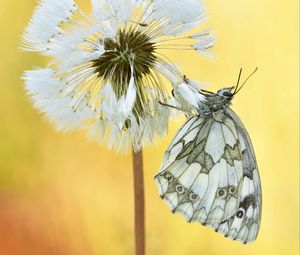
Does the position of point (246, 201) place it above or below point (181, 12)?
below

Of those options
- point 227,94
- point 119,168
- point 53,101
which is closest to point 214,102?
point 227,94

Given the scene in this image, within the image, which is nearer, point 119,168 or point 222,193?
point 222,193

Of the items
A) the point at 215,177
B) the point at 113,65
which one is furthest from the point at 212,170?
the point at 113,65

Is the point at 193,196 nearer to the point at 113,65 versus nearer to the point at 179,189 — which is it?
the point at 179,189

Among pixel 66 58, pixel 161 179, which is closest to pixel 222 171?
pixel 161 179

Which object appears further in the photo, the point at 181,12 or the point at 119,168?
Result: the point at 119,168

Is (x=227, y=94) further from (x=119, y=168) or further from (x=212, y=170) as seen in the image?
(x=119, y=168)

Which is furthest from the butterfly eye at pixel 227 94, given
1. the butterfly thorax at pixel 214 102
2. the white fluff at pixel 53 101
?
the white fluff at pixel 53 101

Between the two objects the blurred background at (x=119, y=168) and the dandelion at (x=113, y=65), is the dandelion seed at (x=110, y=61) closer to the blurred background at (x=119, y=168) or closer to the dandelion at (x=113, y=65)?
the dandelion at (x=113, y=65)
